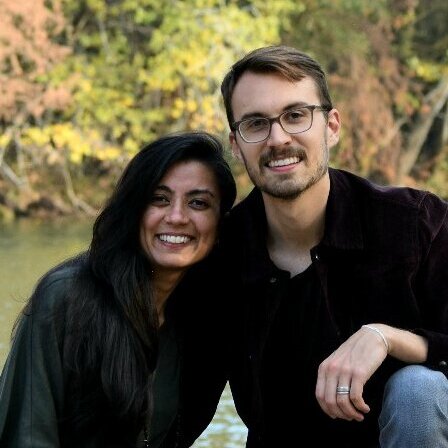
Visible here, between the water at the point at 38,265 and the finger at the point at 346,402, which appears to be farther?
the water at the point at 38,265

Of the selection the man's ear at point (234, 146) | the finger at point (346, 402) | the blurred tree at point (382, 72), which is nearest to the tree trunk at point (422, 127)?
the blurred tree at point (382, 72)

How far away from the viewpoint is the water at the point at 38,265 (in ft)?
17.2

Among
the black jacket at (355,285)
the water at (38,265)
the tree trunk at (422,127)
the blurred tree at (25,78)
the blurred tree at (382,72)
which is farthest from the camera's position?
the tree trunk at (422,127)

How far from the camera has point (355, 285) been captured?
337 cm

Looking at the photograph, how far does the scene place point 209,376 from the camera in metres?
3.65

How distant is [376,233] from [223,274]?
0.53 metres

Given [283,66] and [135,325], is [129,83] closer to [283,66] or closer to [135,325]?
[283,66]

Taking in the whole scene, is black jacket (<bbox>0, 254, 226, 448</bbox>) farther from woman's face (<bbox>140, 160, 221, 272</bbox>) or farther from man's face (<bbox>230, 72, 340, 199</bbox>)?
man's face (<bbox>230, 72, 340, 199</bbox>)

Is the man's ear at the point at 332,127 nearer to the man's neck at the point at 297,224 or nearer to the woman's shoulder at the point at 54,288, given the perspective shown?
the man's neck at the point at 297,224

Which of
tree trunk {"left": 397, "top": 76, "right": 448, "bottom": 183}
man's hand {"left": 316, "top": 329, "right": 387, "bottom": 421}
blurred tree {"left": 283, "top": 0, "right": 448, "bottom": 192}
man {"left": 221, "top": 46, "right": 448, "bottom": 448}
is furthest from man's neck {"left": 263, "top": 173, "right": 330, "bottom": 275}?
tree trunk {"left": 397, "top": 76, "right": 448, "bottom": 183}

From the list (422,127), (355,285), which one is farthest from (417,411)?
(422,127)

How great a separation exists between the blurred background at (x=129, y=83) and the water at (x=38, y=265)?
5cm

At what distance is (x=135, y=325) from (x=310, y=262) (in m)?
0.57

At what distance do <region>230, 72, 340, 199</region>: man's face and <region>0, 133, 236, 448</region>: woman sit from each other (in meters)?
0.18
